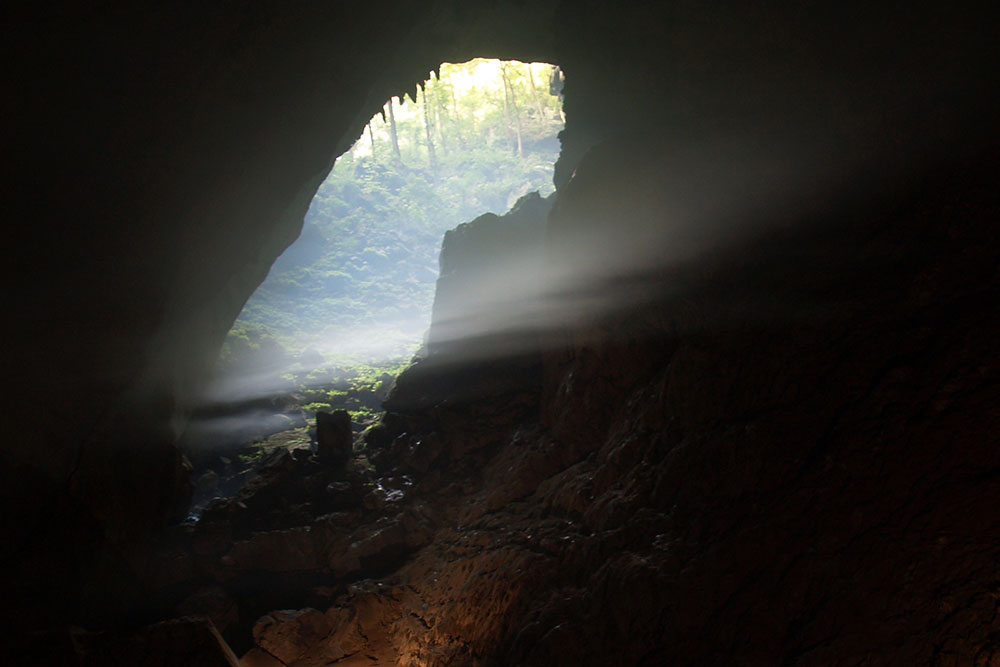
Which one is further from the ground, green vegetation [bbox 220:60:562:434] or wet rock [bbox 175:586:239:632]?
green vegetation [bbox 220:60:562:434]

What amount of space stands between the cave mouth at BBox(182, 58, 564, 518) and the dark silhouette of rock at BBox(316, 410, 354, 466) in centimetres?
999

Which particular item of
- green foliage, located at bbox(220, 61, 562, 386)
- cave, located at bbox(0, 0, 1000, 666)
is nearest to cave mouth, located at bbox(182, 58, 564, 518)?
green foliage, located at bbox(220, 61, 562, 386)

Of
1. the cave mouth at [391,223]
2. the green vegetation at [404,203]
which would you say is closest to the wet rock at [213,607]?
the cave mouth at [391,223]

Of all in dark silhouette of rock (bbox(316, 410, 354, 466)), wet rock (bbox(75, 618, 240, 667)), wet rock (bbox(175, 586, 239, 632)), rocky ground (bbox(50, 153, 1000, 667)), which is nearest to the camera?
rocky ground (bbox(50, 153, 1000, 667))

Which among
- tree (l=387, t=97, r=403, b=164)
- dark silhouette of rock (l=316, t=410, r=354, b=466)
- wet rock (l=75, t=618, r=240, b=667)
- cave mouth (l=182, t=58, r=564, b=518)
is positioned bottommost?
wet rock (l=75, t=618, r=240, b=667)

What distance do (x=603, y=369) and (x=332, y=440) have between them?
682 centimetres

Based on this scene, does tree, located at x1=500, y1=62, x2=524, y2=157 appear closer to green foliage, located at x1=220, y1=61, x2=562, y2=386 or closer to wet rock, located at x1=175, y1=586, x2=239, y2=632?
green foliage, located at x1=220, y1=61, x2=562, y2=386

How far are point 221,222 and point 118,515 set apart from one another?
Answer: 17.5ft

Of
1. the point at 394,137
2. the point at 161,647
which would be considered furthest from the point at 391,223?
the point at 161,647

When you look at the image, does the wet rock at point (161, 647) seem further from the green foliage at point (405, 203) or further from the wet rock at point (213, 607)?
the green foliage at point (405, 203)

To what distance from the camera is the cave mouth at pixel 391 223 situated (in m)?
28.4

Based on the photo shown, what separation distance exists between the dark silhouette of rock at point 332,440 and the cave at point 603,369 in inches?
30.4

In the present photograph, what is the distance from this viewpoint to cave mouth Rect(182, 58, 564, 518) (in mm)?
28395

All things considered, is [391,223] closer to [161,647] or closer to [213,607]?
[213,607]
